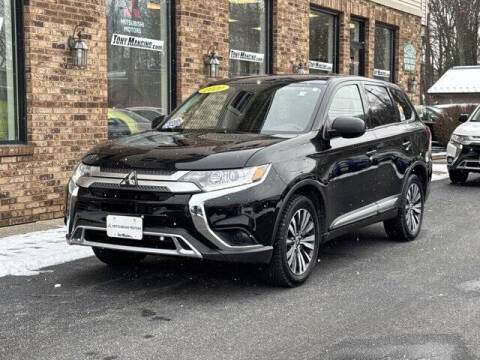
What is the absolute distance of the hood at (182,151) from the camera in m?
4.90

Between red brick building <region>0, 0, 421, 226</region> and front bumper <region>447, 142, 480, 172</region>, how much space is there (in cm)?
369

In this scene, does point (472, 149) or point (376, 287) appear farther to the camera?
point (472, 149)

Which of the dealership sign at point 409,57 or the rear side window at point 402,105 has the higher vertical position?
the dealership sign at point 409,57

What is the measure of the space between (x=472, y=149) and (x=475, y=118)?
4.03 ft

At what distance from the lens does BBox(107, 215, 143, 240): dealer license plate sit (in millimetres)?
4914

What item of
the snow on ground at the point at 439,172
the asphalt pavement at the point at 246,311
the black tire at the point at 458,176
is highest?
the black tire at the point at 458,176

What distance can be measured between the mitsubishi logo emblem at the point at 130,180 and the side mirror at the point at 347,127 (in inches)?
69.9

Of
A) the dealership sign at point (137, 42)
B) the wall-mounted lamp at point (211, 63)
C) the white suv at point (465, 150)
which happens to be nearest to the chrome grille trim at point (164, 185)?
the dealership sign at point (137, 42)

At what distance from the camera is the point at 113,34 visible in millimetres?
10031

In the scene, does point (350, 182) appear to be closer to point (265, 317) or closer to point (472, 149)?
point (265, 317)

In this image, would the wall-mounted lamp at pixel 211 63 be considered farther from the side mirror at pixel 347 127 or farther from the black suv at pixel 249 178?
the side mirror at pixel 347 127

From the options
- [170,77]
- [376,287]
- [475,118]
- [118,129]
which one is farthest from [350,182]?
[475,118]

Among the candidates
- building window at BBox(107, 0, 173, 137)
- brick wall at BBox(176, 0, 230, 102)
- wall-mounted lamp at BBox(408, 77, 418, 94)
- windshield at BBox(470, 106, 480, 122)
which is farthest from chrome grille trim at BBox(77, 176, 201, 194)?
wall-mounted lamp at BBox(408, 77, 418, 94)

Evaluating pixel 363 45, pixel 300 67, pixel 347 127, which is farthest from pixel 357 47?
pixel 347 127
